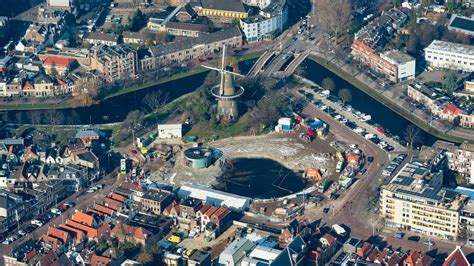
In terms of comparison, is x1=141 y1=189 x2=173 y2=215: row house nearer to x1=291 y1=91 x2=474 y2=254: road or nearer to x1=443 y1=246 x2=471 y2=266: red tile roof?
x1=291 y1=91 x2=474 y2=254: road

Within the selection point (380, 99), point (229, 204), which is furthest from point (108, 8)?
point (229, 204)

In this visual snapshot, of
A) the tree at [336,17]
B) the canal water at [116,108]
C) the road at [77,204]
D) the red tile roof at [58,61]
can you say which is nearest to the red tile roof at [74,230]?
the road at [77,204]

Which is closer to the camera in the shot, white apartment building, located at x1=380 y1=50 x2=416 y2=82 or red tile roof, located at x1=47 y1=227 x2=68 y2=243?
red tile roof, located at x1=47 y1=227 x2=68 y2=243

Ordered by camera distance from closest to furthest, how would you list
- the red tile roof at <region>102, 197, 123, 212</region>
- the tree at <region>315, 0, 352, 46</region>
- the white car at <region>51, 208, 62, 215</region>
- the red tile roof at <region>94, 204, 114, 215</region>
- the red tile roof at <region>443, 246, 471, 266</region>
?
1. the red tile roof at <region>443, 246, 471, 266</region>
2. the red tile roof at <region>94, 204, 114, 215</region>
3. the red tile roof at <region>102, 197, 123, 212</region>
4. the white car at <region>51, 208, 62, 215</region>
5. the tree at <region>315, 0, 352, 46</region>

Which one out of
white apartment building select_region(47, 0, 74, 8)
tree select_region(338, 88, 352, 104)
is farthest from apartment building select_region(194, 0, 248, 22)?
tree select_region(338, 88, 352, 104)

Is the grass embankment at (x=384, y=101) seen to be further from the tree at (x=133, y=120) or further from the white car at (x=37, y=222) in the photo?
the white car at (x=37, y=222)


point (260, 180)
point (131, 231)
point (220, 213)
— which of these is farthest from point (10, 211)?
point (260, 180)
